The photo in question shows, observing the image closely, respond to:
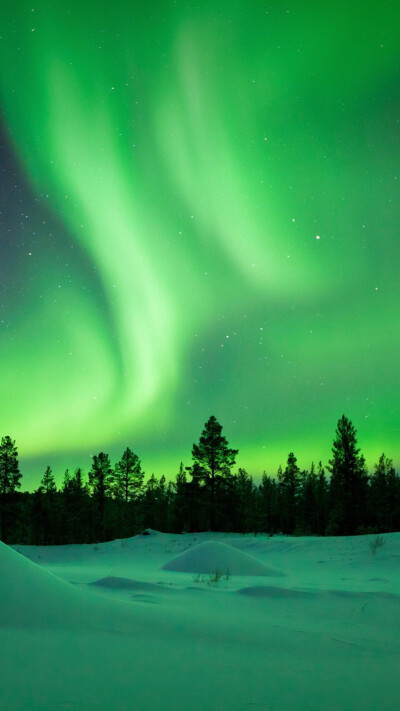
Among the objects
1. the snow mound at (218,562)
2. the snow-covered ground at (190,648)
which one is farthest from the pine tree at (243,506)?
the snow-covered ground at (190,648)

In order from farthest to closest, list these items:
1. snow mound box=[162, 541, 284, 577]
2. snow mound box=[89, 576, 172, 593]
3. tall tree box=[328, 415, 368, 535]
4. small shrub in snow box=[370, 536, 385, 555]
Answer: tall tree box=[328, 415, 368, 535]
small shrub in snow box=[370, 536, 385, 555]
snow mound box=[162, 541, 284, 577]
snow mound box=[89, 576, 172, 593]

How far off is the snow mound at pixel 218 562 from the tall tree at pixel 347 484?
25041mm

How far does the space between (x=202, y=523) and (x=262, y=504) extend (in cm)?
2264

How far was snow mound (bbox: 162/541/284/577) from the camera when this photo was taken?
1041cm

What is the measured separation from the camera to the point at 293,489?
2178 inches

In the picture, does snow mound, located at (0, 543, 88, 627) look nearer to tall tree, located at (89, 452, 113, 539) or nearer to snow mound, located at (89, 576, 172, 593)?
snow mound, located at (89, 576, 172, 593)

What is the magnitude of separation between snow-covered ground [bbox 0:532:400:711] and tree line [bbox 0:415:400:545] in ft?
94.8

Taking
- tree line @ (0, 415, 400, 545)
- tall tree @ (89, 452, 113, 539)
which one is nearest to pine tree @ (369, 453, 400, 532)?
tree line @ (0, 415, 400, 545)

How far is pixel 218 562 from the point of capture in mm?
10664

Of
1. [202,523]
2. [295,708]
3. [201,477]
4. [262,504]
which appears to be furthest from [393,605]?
[262,504]

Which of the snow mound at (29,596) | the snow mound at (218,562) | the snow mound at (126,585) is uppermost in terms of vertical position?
the snow mound at (29,596)

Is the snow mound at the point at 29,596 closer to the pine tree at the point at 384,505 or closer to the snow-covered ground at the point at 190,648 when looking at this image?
the snow-covered ground at the point at 190,648

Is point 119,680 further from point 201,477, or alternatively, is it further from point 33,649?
point 201,477

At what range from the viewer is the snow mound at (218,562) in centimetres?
1041
